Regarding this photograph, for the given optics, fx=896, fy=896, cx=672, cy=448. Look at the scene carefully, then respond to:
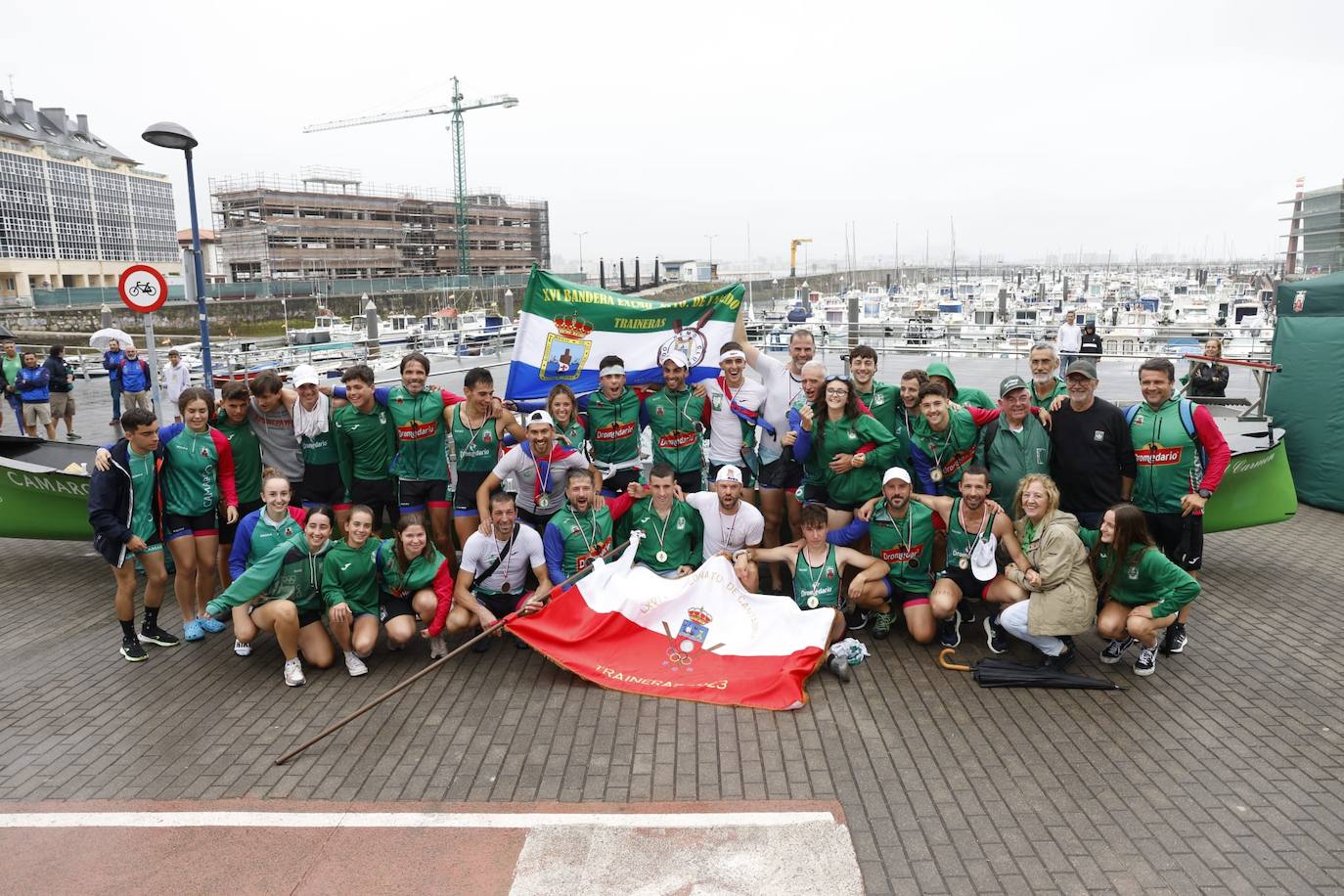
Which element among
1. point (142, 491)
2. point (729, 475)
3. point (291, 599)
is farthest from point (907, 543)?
point (142, 491)

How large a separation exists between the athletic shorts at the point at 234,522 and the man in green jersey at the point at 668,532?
333 centimetres

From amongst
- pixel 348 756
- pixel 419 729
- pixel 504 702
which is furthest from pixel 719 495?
pixel 348 756

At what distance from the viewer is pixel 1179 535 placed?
6.91 m

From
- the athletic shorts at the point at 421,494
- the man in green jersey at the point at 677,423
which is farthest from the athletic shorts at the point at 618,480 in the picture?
the athletic shorts at the point at 421,494

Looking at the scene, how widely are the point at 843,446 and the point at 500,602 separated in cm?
294

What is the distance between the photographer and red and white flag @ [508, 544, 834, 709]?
20.0 ft

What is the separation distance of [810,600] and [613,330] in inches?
144

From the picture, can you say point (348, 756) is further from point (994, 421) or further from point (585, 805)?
point (994, 421)

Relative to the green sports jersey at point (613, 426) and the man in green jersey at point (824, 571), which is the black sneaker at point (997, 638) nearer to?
the man in green jersey at point (824, 571)

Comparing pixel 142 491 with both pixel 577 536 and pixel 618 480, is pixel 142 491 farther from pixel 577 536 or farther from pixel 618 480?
pixel 618 480

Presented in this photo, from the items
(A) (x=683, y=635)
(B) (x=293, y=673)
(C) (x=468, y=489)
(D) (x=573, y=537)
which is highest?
(C) (x=468, y=489)

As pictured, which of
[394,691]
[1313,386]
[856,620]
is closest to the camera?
[394,691]

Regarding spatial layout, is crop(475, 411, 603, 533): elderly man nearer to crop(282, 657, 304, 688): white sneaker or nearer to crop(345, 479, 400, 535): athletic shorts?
crop(345, 479, 400, 535): athletic shorts

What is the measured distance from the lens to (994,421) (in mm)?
7266
